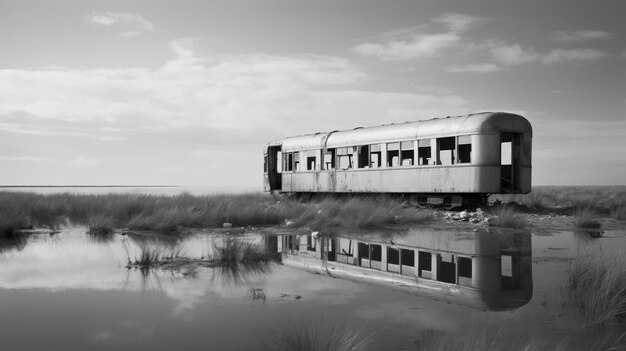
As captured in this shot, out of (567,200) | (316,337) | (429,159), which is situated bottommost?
(567,200)

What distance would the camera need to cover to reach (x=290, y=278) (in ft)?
21.8

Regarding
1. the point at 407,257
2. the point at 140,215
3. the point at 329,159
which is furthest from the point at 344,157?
the point at 407,257

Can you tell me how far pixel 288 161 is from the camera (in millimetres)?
24469

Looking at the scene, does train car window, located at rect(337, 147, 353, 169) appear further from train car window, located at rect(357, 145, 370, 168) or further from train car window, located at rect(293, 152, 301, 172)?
train car window, located at rect(293, 152, 301, 172)

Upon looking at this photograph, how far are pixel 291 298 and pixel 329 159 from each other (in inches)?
657

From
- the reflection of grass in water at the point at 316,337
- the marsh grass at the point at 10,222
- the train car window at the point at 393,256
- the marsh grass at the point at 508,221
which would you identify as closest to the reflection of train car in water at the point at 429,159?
the marsh grass at the point at 508,221

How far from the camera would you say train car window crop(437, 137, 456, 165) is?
1716 centimetres

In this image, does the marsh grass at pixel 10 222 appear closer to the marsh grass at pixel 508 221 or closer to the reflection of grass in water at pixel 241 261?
the reflection of grass in water at pixel 241 261

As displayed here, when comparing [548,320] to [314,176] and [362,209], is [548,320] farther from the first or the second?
[314,176]

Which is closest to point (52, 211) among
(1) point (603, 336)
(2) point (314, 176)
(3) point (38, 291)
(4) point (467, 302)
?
(2) point (314, 176)

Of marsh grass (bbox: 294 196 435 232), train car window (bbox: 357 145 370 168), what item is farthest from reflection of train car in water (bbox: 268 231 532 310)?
train car window (bbox: 357 145 370 168)

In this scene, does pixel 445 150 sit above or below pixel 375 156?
above

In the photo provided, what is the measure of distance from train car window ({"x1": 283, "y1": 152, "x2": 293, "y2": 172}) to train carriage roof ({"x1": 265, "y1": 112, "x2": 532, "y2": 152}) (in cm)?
130

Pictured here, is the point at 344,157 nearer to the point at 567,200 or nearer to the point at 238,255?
the point at 567,200
